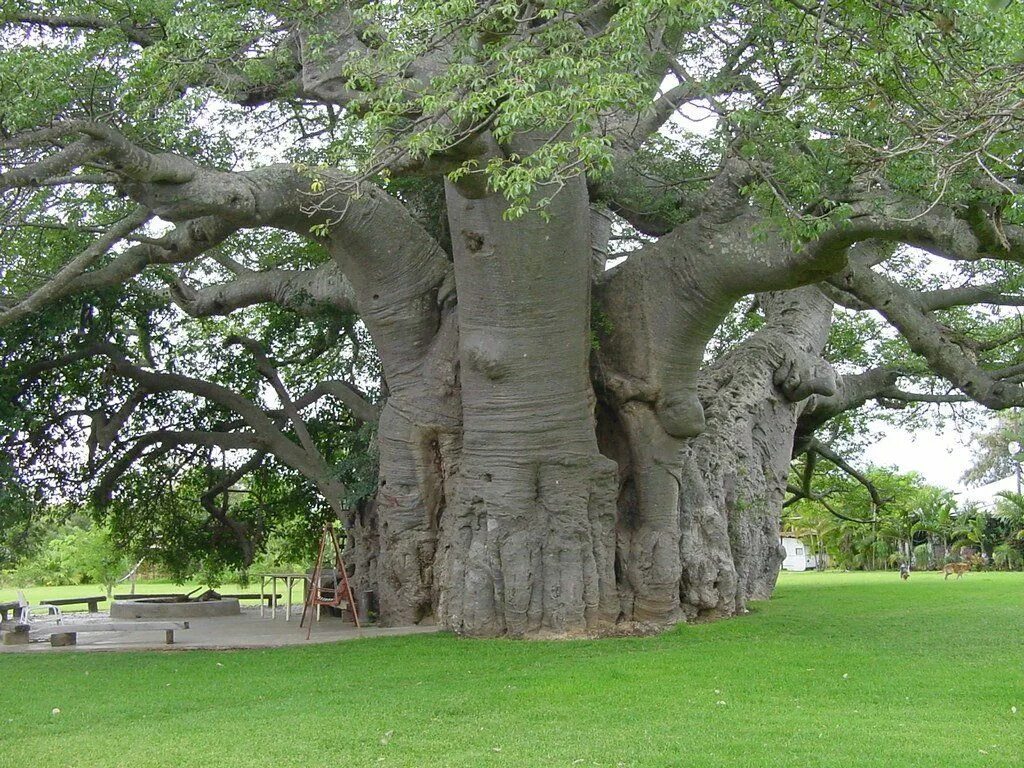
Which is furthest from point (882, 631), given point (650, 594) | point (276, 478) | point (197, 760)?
point (276, 478)

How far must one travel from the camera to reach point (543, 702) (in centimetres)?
647

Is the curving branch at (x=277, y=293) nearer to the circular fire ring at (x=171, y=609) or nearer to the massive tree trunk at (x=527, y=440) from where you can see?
the massive tree trunk at (x=527, y=440)

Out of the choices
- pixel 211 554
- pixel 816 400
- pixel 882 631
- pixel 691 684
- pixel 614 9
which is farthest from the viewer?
pixel 211 554

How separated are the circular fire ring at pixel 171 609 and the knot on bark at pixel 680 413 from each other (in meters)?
6.94

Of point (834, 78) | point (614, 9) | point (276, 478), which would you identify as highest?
point (614, 9)

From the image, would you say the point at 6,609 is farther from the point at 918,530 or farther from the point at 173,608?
the point at 918,530

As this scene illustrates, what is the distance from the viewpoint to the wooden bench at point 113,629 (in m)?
10.1

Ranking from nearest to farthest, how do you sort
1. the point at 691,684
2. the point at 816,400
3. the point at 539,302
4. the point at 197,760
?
the point at 197,760
the point at 691,684
the point at 539,302
the point at 816,400

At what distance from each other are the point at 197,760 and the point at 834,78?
5994 mm

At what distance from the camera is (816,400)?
579 inches

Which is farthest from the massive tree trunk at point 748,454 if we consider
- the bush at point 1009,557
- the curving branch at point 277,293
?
the bush at point 1009,557

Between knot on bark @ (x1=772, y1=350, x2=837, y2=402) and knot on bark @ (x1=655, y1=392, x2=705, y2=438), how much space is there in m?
3.12

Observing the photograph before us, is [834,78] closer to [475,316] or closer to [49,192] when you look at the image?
[475,316]

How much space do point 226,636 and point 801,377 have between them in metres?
7.47
